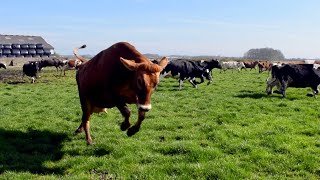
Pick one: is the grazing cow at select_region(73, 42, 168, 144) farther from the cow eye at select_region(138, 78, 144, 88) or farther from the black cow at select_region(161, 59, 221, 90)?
the black cow at select_region(161, 59, 221, 90)

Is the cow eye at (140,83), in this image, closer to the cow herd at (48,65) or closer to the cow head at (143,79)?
the cow head at (143,79)

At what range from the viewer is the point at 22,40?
11006cm

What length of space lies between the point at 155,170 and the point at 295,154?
387cm

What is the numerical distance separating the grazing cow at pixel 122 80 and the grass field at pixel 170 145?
101 centimetres

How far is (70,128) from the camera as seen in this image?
1230cm

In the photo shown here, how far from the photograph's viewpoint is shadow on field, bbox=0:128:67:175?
323 inches

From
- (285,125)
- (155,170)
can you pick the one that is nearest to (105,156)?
(155,170)

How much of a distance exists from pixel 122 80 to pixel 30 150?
3.77 metres

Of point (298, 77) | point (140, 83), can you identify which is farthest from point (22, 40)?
point (140, 83)

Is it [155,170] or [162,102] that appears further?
[162,102]

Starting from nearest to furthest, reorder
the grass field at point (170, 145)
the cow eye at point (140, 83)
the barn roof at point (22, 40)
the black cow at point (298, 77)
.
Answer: the cow eye at point (140, 83) → the grass field at point (170, 145) → the black cow at point (298, 77) → the barn roof at point (22, 40)

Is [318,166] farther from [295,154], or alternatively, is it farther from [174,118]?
[174,118]

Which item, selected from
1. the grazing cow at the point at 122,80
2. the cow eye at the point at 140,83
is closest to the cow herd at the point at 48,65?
the grazing cow at the point at 122,80

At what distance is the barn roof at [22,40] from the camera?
351 ft
